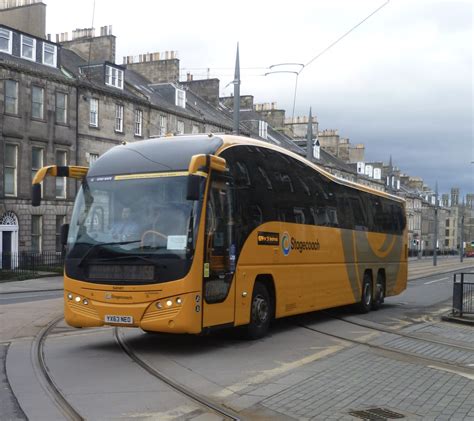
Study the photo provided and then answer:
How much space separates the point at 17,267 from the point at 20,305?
59.9 feet

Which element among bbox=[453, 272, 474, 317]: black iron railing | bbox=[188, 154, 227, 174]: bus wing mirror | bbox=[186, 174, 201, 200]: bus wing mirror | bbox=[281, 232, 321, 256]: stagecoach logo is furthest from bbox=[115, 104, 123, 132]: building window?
bbox=[186, 174, 201, 200]: bus wing mirror

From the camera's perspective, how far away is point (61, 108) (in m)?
37.3

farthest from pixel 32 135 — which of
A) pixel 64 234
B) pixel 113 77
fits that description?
pixel 64 234

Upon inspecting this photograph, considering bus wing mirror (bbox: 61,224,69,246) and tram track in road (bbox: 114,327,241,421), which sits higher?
bus wing mirror (bbox: 61,224,69,246)

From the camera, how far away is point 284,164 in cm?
1189

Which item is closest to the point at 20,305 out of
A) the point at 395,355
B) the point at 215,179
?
the point at 215,179

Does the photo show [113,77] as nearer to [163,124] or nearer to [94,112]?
[94,112]

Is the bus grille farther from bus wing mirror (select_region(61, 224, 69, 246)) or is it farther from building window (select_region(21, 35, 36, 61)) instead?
building window (select_region(21, 35, 36, 61))

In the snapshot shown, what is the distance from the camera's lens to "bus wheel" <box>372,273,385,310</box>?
17.0 metres

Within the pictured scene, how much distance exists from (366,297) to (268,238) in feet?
20.8

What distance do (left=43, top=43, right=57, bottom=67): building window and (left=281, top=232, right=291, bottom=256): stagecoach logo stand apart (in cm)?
2991

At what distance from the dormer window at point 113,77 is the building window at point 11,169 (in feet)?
30.1

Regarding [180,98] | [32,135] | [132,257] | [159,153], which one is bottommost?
[132,257]

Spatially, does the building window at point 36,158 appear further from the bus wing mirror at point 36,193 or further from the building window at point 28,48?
the bus wing mirror at point 36,193
